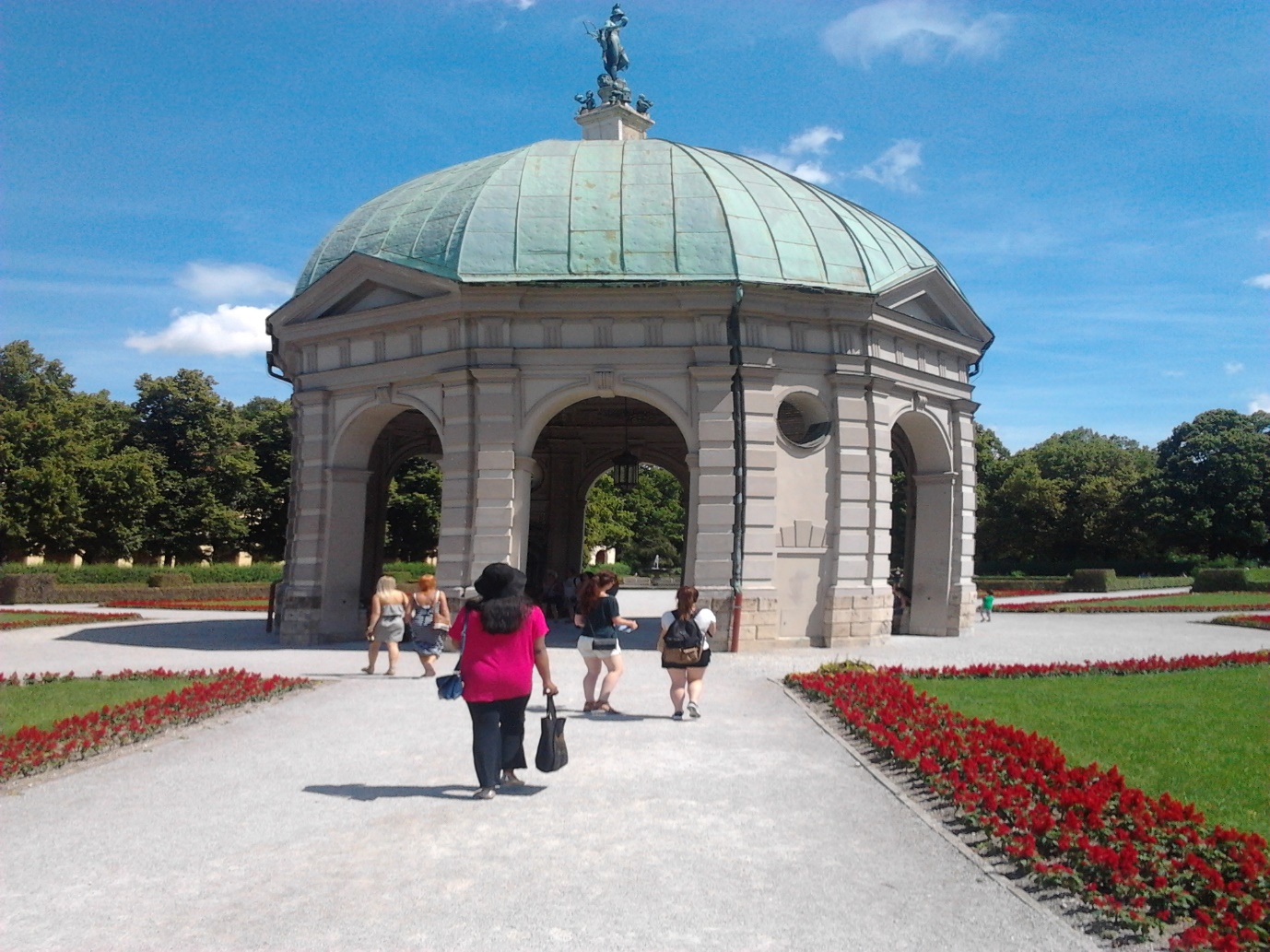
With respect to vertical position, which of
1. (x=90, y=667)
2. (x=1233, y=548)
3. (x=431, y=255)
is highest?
(x=431, y=255)

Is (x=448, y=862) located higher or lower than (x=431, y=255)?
lower

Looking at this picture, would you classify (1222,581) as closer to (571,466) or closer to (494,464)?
(571,466)

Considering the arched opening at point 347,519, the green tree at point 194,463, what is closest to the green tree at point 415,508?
the green tree at point 194,463

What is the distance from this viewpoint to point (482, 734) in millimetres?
9234

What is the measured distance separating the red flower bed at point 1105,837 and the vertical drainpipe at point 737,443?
10.6 m

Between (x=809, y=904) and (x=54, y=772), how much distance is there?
7503 millimetres

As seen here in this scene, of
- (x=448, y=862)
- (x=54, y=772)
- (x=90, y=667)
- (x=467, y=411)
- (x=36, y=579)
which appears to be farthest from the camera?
(x=36, y=579)

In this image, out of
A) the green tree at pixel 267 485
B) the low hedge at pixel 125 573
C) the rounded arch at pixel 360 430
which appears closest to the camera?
the rounded arch at pixel 360 430

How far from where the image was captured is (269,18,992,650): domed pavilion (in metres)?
22.0

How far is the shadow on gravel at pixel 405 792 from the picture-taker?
9.38 m

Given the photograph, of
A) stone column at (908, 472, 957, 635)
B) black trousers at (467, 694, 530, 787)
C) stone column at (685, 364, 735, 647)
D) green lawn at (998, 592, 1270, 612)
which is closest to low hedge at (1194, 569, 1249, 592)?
green lawn at (998, 592, 1270, 612)

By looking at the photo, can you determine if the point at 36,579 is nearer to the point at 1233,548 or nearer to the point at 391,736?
the point at 391,736

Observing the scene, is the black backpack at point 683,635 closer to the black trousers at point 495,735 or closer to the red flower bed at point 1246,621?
the black trousers at point 495,735

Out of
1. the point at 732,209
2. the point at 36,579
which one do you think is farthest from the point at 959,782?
the point at 36,579
